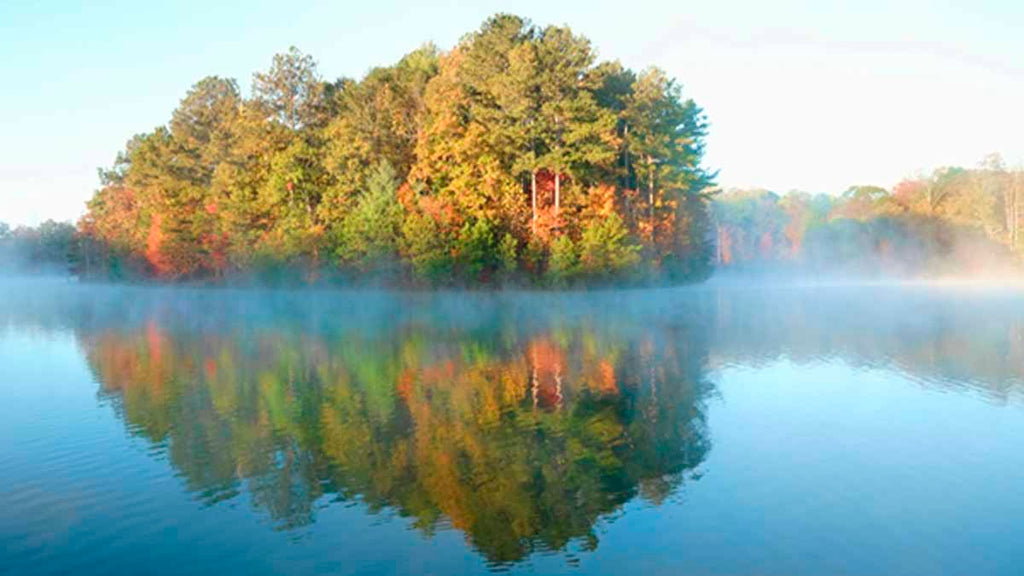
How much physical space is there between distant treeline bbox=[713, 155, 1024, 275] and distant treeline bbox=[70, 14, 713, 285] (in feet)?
120

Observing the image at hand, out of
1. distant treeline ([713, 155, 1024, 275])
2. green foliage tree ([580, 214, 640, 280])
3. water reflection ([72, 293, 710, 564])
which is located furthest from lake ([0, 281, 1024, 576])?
distant treeline ([713, 155, 1024, 275])

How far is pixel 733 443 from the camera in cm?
1486

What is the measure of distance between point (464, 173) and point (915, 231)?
2825 inches

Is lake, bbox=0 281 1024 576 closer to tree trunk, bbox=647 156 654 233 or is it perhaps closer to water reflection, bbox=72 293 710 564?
water reflection, bbox=72 293 710 564

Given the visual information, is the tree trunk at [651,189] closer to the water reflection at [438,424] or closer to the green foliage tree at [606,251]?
the green foliage tree at [606,251]

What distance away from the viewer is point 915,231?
98875 mm

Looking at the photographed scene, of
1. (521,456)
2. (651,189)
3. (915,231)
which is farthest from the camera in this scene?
(915,231)

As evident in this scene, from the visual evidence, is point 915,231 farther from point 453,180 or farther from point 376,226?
point 376,226

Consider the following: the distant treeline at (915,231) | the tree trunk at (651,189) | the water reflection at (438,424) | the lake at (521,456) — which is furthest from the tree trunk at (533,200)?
the distant treeline at (915,231)

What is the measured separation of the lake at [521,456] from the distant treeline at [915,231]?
7348 cm

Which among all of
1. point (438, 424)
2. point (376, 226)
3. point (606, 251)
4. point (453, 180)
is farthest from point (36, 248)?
point (438, 424)

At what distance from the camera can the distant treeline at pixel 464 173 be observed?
182ft

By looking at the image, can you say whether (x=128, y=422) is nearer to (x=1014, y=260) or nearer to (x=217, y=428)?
(x=217, y=428)

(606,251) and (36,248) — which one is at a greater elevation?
(36,248)
